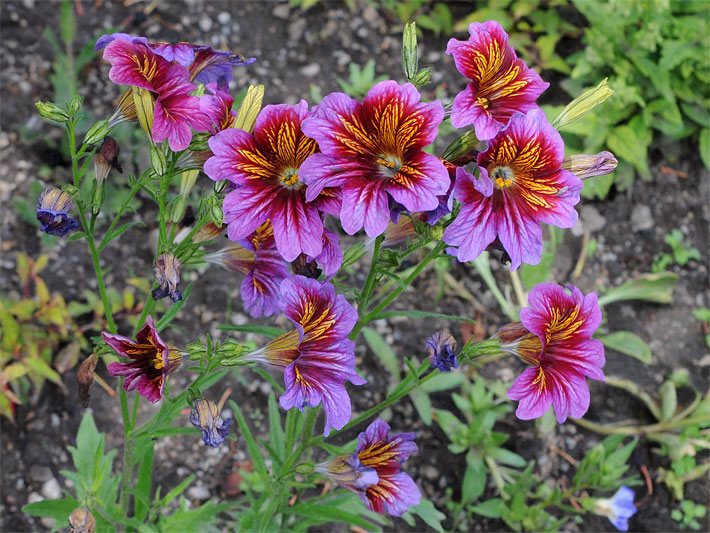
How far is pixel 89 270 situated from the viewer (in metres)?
3.81

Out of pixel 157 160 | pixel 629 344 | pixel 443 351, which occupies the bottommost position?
pixel 629 344

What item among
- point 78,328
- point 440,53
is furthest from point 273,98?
point 78,328

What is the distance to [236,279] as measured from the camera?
3.89 metres

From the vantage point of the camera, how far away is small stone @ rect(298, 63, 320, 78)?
455cm

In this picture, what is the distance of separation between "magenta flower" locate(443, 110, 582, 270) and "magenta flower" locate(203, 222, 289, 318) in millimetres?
570

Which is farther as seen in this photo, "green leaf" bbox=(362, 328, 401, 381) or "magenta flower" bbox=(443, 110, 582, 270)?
"green leaf" bbox=(362, 328, 401, 381)

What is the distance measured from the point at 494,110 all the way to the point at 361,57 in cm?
286

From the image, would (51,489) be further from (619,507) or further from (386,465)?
(619,507)

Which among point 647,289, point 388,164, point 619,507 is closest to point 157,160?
point 388,164

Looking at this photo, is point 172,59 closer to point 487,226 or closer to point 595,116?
point 487,226

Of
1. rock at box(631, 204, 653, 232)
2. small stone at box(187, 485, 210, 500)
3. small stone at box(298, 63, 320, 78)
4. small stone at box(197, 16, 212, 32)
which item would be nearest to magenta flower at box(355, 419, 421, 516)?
small stone at box(187, 485, 210, 500)

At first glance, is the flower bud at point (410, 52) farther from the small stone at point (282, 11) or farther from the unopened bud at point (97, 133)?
the small stone at point (282, 11)

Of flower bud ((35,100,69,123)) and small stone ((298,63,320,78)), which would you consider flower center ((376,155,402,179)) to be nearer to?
flower bud ((35,100,69,123))

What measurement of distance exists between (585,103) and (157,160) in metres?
1.07
